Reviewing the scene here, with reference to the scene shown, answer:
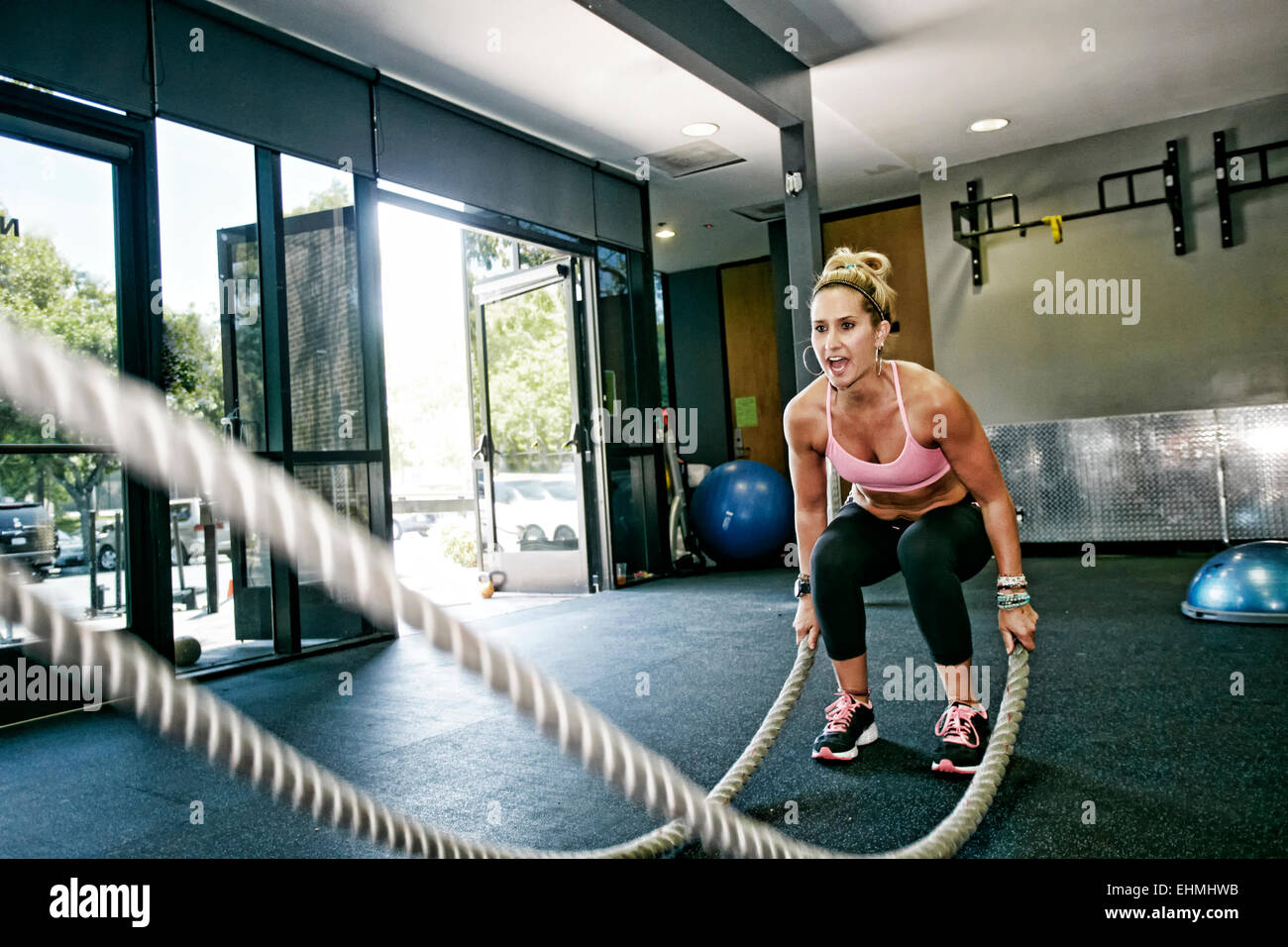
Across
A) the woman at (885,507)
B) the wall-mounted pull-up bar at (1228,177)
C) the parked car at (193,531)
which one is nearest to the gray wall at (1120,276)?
the wall-mounted pull-up bar at (1228,177)

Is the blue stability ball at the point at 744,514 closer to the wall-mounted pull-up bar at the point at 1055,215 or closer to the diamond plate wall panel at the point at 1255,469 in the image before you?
the wall-mounted pull-up bar at the point at 1055,215

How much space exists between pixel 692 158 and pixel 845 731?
182 inches

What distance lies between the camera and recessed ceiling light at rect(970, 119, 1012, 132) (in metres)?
5.47

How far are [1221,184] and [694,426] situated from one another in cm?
449

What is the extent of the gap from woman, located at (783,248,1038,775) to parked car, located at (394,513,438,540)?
32.9 feet

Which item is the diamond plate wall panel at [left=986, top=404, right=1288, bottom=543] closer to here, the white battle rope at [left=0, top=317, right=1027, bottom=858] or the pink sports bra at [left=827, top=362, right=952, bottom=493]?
the pink sports bra at [left=827, top=362, right=952, bottom=493]

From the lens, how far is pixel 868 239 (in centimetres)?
729

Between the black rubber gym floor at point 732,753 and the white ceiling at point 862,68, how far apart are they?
106 inches

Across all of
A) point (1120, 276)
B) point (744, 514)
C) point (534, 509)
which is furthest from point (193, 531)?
point (1120, 276)

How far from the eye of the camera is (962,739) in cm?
184

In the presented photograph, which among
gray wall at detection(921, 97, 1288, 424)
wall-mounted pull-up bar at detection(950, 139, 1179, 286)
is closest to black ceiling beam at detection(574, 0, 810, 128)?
wall-mounted pull-up bar at detection(950, 139, 1179, 286)

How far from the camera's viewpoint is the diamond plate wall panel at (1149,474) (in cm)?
509
